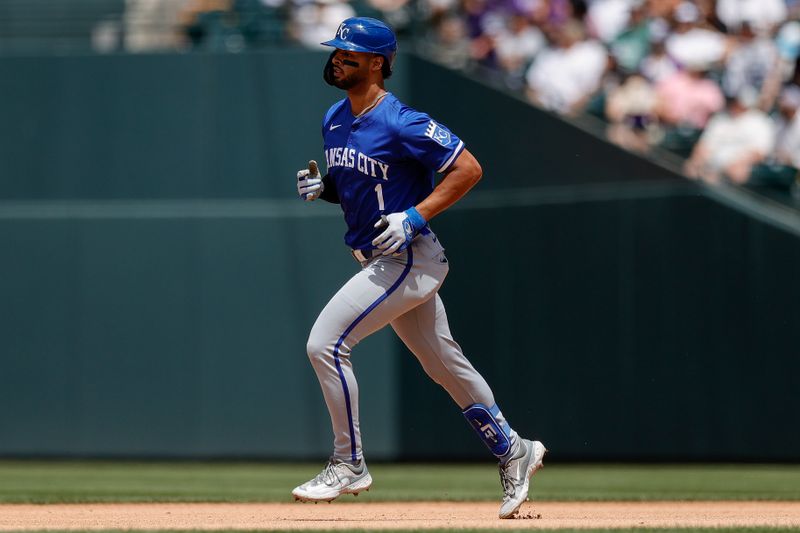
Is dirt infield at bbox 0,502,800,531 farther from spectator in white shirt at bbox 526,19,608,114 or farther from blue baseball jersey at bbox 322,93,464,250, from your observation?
spectator in white shirt at bbox 526,19,608,114

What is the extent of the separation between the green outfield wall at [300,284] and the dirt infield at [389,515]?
289 centimetres

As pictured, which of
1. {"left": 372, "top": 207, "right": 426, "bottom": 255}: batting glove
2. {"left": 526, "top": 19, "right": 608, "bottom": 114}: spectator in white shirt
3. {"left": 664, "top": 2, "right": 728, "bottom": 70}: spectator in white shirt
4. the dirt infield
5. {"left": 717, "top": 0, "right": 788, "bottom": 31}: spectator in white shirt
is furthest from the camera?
{"left": 526, "top": 19, "right": 608, "bottom": 114}: spectator in white shirt

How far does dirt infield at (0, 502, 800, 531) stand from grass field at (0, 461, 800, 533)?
1.33 feet

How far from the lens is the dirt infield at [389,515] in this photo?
19.3 ft

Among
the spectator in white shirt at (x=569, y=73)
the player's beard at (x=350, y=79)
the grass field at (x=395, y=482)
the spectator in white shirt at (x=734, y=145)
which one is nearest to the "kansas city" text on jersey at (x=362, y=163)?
the player's beard at (x=350, y=79)

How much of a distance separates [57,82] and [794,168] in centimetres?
576

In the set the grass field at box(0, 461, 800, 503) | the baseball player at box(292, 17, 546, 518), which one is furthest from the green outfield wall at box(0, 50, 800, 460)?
the baseball player at box(292, 17, 546, 518)

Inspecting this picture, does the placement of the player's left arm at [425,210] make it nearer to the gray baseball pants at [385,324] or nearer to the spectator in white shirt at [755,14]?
the gray baseball pants at [385,324]

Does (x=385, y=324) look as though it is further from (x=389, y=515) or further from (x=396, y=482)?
(x=396, y=482)

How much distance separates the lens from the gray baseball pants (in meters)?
5.93

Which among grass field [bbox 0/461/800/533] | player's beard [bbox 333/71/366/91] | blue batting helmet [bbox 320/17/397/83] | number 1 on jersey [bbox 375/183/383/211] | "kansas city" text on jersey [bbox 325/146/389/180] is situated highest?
blue batting helmet [bbox 320/17/397/83]

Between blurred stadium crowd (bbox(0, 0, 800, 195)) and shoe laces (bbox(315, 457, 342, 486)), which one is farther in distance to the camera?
blurred stadium crowd (bbox(0, 0, 800, 195))

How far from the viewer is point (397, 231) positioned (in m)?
5.77

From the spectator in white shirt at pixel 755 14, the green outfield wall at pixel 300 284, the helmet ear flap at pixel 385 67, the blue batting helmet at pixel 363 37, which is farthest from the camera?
the spectator in white shirt at pixel 755 14
